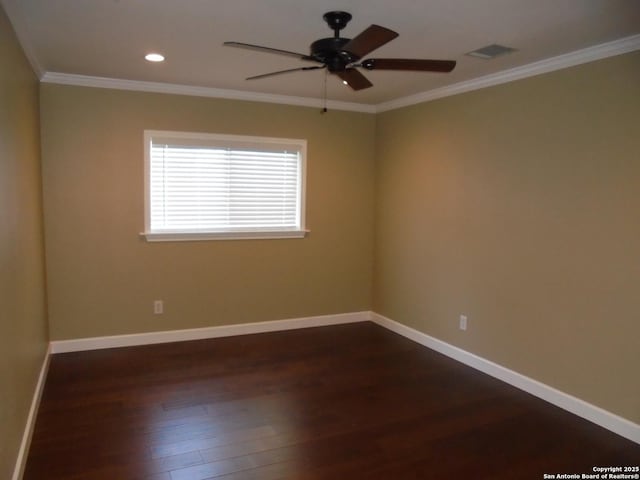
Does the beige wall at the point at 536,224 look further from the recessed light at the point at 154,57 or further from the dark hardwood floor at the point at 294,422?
the recessed light at the point at 154,57

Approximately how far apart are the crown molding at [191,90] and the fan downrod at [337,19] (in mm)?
2133

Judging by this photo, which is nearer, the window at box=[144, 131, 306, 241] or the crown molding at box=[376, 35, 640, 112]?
the crown molding at box=[376, 35, 640, 112]

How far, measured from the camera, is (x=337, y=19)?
245cm

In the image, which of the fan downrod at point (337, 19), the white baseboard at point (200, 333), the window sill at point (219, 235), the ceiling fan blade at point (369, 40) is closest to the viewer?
the ceiling fan blade at point (369, 40)

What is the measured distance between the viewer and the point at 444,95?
4.19 meters

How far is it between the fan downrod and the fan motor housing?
0.14 metres

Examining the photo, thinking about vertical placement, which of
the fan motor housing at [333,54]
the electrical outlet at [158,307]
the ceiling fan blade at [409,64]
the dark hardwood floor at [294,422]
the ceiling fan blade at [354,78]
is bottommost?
the dark hardwood floor at [294,422]

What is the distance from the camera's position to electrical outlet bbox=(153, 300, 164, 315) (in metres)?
4.38

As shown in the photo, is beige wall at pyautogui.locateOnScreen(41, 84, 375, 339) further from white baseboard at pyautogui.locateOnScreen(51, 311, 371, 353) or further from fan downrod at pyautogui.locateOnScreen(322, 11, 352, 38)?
fan downrod at pyautogui.locateOnScreen(322, 11, 352, 38)

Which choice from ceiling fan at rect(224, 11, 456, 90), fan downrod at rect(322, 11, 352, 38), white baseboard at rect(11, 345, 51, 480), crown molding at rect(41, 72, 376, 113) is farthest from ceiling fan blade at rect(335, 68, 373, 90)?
white baseboard at rect(11, 345, 51, 480)

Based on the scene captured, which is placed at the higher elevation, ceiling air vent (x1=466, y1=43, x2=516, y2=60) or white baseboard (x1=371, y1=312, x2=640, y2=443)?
ceiling air vent (x1=466, y1=43, x2=516, y2=60)

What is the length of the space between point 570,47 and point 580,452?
248 centimetres

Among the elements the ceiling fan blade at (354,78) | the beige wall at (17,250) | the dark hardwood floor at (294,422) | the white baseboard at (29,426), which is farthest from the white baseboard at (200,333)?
the ceiling fan blade at (354,78)

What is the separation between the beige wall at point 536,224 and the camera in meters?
2.88
